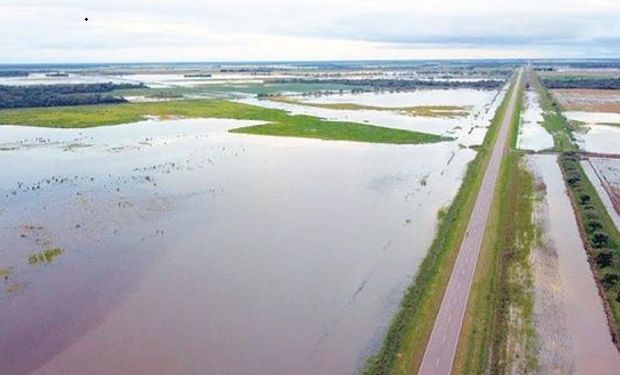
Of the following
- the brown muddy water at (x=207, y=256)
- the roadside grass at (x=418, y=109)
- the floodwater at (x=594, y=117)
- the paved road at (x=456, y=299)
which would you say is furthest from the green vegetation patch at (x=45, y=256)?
the floodwater at (x=594, y=117)

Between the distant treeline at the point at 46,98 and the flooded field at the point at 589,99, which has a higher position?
the distant treeline at the point at 46,98

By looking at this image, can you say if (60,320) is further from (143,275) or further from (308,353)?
(308,353)

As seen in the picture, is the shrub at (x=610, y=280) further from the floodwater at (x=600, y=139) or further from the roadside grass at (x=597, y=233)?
the floodwater at (x=600, y=139)

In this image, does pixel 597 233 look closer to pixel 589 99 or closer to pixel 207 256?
pixel 207 256

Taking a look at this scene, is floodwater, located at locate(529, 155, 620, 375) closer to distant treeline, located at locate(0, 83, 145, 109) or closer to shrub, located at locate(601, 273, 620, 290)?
shrub, located at locate(601, 273, 620, 290)

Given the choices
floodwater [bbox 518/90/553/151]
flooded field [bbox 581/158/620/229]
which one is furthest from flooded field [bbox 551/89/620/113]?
flooded field [bbox 581/158/620/229]

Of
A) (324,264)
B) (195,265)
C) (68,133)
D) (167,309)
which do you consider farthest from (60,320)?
(68,133)

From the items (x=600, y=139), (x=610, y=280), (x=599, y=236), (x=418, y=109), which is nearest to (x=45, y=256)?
(x=610, y=280)
